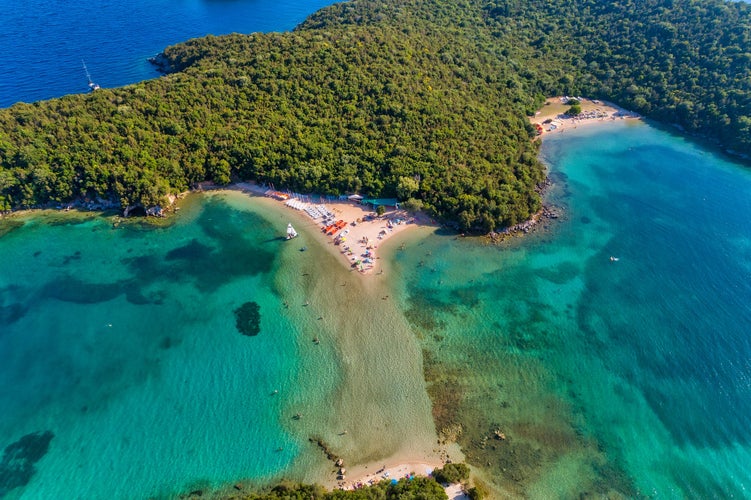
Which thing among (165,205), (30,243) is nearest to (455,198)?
(165,205)

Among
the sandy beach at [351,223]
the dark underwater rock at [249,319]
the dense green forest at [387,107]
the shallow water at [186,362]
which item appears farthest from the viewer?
the dense green forest at [387,107]

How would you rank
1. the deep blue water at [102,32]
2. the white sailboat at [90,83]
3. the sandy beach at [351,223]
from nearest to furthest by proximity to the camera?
the sandy beach at [351,223], the white sailboat at [90,83], the deep blue water at [102,32]

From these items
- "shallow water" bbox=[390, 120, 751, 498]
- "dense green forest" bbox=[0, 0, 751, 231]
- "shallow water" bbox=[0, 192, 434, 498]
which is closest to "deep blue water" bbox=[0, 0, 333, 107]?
"dense green forest" bbox=[0, 0, 751, 231]

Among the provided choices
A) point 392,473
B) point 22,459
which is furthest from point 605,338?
point 22,459

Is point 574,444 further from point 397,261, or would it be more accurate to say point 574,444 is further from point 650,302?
point 397,261

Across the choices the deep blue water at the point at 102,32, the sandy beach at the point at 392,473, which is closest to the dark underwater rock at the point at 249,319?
the sandy beach at the point at 392,473

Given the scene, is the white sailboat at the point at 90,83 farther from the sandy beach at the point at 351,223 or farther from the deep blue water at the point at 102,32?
the sandy beach at the point at 351,223

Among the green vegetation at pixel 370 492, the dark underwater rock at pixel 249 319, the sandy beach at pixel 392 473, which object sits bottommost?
the sandy beach at pixel 392 473

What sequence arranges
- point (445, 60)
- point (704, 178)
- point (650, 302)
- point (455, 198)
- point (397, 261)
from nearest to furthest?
point (650, 302) → point (397, 261) → point (455, 198) → point (704, 178) → point (445, 60)
